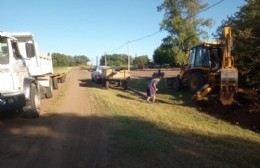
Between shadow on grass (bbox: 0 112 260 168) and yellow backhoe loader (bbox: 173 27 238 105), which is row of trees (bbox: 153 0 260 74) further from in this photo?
shadow on grass (bbox: 0 112 260 168)

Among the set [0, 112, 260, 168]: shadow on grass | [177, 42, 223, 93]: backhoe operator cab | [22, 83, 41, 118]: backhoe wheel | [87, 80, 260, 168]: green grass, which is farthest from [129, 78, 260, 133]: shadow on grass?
[22, 83, 41, 118]: backhoe wheel

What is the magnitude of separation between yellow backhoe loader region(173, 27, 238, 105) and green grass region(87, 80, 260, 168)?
1863 mm

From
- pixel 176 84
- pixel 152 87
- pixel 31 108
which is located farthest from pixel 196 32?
pixel 31 108

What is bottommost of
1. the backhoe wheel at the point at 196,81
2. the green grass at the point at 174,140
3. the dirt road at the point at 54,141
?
the green grass at the point at 174,140

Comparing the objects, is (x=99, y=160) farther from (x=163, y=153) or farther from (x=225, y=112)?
(x=225, y=112)

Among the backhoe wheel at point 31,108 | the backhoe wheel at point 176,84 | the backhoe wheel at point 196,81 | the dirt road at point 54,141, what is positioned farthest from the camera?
the backhoe wheel at point 176,84

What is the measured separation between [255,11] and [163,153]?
1371 centimetres

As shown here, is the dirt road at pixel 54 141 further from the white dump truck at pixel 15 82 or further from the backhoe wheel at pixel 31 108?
the white dump truck at pixel 15 82

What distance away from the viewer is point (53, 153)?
7.98m

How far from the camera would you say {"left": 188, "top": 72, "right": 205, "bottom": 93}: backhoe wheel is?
19.7 m

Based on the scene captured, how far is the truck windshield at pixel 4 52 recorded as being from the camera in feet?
36.8

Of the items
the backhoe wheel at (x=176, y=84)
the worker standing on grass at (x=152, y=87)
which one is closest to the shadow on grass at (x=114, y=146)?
the worker standing on grass at (x=152, y=87)

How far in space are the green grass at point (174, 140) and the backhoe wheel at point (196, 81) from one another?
4.47m

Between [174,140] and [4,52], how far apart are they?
5.68 m
